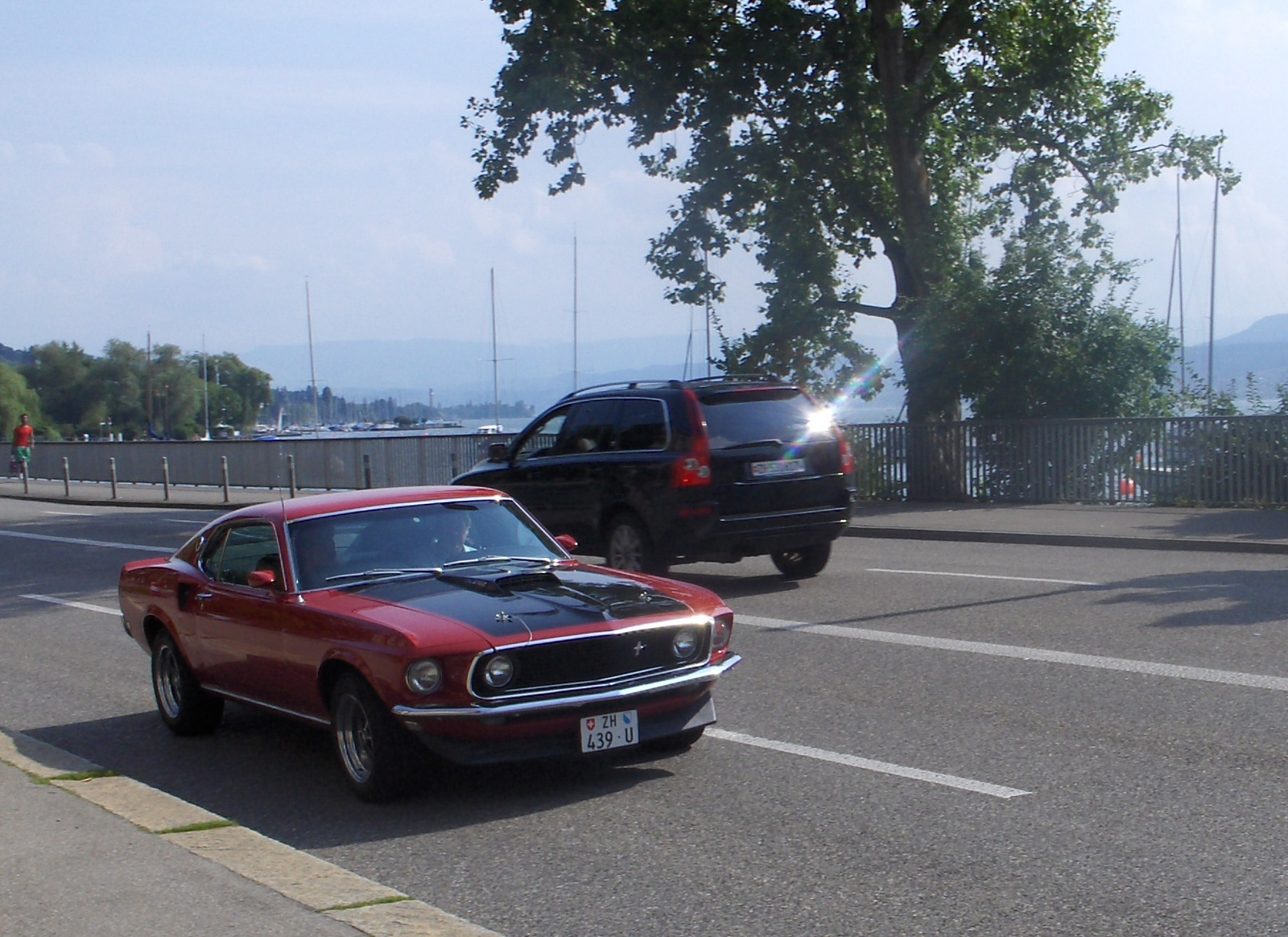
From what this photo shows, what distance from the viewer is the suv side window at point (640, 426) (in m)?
13.6

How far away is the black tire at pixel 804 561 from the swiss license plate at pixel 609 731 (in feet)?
25.9

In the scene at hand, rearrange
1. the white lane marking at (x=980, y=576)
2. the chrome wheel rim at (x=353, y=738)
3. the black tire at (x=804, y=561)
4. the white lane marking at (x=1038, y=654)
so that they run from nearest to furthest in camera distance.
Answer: the chrome wheel rim at (x=353, y=738) < the white lane marking at (x=1038, y=654) < the white lane marking at (x=980, y=576) < the black tire at (x=804, y=561)

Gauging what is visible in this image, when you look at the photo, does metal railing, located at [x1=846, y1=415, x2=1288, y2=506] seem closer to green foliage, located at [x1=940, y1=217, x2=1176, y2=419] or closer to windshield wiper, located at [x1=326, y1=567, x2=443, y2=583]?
green foliage, located at [x1=940, y1=217, x2=1176, y2=419]

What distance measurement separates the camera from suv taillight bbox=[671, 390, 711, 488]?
13.1m

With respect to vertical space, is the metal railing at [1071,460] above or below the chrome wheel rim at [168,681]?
above

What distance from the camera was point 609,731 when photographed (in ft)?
21.5

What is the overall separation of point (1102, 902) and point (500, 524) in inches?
158

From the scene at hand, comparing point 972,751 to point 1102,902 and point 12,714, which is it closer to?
point 1102,902

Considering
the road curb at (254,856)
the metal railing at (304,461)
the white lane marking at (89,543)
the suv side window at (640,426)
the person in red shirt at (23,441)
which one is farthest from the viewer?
the person in red shirt at (23,441)

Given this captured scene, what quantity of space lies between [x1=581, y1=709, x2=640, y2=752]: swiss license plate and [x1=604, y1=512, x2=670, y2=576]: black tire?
6.74 meters

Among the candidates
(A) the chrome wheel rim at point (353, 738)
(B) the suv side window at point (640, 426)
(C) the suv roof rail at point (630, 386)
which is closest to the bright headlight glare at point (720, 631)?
(A) the chrome wheel rim at point (353, 738)

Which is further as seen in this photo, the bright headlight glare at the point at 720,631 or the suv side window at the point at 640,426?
the suv side window at the point at 640,426

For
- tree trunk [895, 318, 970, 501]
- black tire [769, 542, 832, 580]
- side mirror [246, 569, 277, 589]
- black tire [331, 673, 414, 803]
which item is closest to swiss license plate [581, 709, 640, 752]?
black tire [331, 673, 414, 803]

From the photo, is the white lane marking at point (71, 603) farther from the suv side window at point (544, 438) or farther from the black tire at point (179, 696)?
the black tire at point (179, 696)
